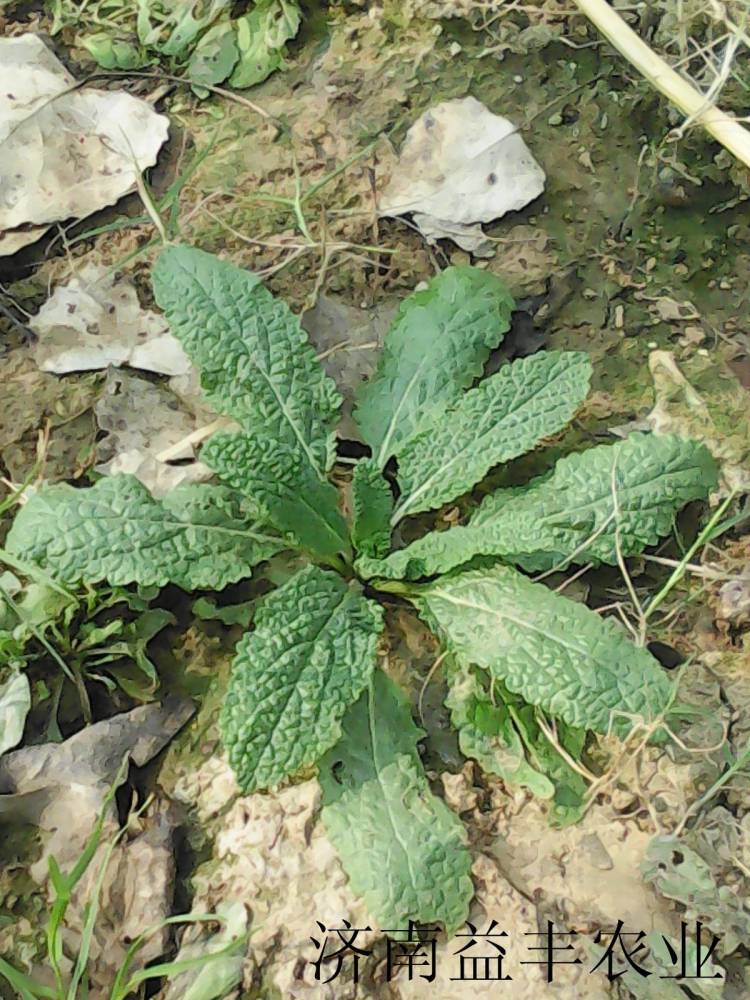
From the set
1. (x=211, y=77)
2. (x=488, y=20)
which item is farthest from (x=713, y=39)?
(x=211, y=77)

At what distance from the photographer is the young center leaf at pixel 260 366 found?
139 cm

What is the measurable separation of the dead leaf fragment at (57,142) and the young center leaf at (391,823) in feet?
3.07

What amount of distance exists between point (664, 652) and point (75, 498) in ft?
2.65

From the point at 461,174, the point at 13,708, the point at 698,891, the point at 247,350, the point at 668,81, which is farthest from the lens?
the point at 461,174

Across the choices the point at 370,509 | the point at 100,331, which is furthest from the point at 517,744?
the point at 100,331

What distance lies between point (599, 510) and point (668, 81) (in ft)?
2.24

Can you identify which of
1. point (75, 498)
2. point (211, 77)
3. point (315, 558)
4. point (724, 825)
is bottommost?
point (724, 825)

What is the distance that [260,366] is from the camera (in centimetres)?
141

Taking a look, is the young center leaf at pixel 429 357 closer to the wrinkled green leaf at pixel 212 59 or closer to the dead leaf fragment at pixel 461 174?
the dead leaf fragment at pixel 461 174

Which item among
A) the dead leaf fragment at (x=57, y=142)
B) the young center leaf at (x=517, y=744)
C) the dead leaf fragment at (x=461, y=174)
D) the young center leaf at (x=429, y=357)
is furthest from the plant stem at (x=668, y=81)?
the young center leaf at (x=517, y=744)

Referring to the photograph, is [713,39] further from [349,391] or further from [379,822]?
[379,822]

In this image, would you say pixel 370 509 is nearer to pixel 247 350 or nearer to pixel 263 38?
pixel 247 350

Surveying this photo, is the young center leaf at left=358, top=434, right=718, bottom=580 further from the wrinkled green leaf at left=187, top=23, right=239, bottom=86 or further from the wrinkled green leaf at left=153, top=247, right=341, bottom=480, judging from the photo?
the wrinkled green leaf at left=187, top=23, right=239, bottom=86

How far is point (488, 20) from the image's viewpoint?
1.78m
